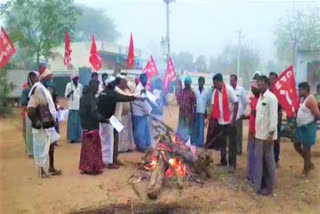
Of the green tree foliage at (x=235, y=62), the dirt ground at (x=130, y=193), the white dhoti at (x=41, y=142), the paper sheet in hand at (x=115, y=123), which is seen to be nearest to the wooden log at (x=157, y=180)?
the dirt ground at (x=130, y=193)

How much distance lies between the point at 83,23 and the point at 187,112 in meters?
45.6

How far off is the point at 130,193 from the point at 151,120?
3444 mm

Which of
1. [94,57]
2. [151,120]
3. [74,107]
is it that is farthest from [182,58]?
[151,120]

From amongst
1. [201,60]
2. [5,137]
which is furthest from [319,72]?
[201,60]

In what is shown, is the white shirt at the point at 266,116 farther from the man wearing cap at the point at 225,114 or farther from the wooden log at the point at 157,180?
the wooden log at the point at 157,180

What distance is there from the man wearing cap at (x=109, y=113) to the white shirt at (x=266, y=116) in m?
2.40

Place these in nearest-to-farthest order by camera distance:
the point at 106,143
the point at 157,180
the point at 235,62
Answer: the point at 157,180 < the point at 106,143 < the point at 235,62

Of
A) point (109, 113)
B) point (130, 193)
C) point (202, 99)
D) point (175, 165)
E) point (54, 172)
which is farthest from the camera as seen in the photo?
point (202, 99)

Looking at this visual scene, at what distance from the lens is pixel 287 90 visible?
296 inches

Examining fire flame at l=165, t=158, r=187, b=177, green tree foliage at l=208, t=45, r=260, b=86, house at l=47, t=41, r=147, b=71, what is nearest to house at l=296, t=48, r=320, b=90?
fire flame at l=165, t=158, r=187, b=177

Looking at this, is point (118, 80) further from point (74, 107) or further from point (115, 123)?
point (74, 107)

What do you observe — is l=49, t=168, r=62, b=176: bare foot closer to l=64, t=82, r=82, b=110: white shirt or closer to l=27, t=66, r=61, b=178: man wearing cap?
l=27, t=66, r=61, b=178: man wearing cap

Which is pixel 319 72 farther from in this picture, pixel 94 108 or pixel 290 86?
pixel 94 108

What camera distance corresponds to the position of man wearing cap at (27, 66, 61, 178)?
22.5ft
